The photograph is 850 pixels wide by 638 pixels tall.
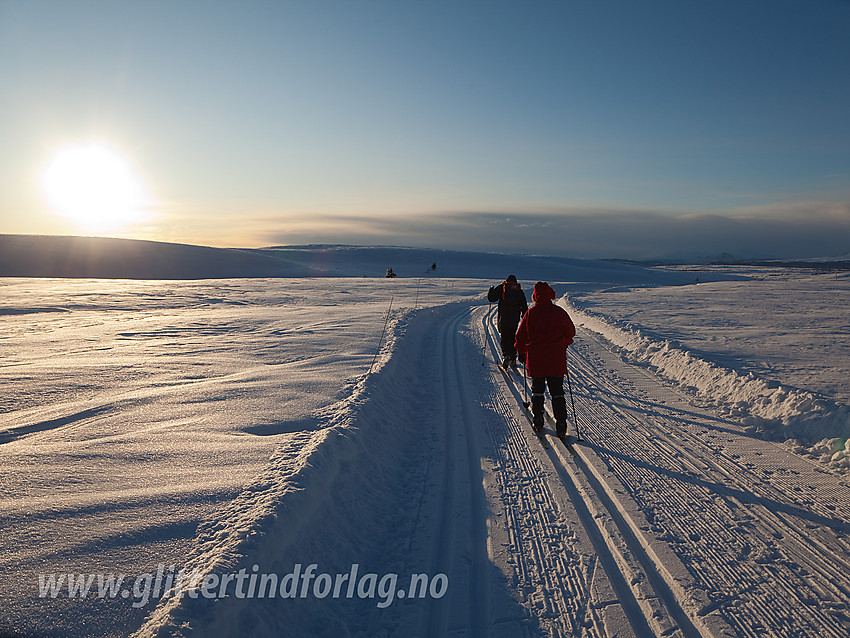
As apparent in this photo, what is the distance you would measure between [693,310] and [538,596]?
18.3 m

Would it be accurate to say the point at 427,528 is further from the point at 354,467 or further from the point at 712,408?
the point at 712,408

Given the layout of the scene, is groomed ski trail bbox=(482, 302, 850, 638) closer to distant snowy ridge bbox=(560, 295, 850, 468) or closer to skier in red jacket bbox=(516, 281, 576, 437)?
distant snowy ridge bbox=(560, 295, 850, 468)

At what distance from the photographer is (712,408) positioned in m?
7.04

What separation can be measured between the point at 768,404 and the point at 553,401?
323 cm

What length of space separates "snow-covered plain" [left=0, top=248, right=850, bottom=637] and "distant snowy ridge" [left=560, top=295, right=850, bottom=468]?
0.11 ft

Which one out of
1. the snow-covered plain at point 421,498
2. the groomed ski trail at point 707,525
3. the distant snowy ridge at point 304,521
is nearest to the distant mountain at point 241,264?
the snow-covered plain at point 421,498

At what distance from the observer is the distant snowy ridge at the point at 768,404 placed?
213 inches

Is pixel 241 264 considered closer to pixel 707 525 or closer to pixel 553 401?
pixel 553 401

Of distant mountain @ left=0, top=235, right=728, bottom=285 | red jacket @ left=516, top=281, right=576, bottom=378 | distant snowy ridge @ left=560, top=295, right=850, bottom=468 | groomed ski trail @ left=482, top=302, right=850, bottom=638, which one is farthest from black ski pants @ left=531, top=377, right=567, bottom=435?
distant mountain @ left=0, top=235, right=728, bottom=285

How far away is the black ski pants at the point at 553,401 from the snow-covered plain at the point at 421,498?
1.13 feet

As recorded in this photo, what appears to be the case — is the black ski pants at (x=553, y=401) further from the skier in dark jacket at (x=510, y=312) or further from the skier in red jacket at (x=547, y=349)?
the skier in dark jacket at (x=510, y=312)

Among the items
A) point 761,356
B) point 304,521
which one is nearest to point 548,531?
point 304,521

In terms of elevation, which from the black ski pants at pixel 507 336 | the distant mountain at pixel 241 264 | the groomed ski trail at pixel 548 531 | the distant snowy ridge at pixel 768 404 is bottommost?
the groomed ski trail at pixel 548 531

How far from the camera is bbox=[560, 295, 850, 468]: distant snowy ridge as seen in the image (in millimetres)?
5402
